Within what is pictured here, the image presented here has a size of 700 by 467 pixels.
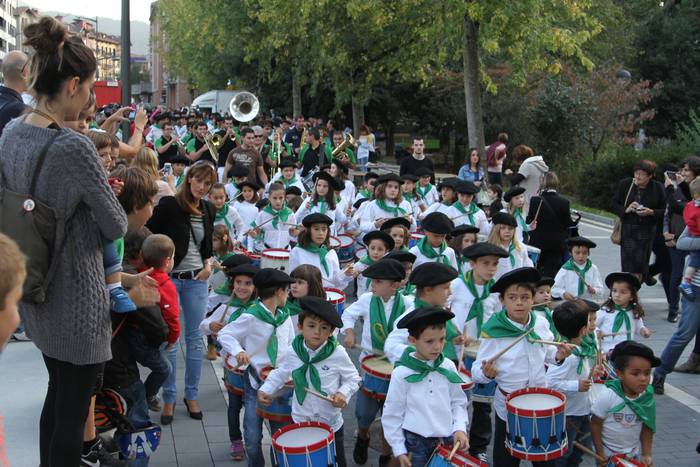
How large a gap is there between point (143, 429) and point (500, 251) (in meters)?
3.26

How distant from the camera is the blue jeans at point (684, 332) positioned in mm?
8234

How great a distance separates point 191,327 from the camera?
720 centimetres

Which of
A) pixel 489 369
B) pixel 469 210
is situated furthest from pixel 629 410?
pixel 469 210

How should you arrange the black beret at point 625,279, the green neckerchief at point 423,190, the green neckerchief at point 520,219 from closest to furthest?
1. the black beret at point 625,279
2. the green neckerchief at point 520,219
3. the green neckerchief at point 423,190

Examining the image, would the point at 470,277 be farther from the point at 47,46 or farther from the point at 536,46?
the point at 536,46

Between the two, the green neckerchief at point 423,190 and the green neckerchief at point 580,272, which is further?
the green neckerchief at point 423,190

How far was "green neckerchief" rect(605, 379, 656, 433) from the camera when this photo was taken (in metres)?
5.70

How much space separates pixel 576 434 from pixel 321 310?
206 cm

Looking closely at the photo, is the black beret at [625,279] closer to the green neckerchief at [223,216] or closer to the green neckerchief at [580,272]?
the green neckerchief at [580,272]

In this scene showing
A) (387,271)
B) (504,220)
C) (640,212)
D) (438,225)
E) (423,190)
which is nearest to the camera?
(387,271)

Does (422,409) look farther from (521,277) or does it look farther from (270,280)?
(270,280)

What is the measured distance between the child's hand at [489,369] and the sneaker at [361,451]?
126 centimetres

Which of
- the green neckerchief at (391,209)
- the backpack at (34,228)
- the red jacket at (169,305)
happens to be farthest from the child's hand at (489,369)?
the green neckerchief at (391,209)

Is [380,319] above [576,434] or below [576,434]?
above
